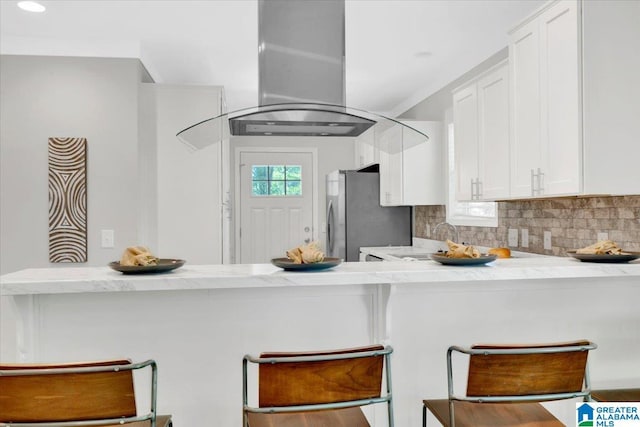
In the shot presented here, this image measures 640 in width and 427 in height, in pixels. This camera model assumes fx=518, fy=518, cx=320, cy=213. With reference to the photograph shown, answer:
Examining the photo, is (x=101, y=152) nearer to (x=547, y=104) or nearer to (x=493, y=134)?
(x=493, y=134)

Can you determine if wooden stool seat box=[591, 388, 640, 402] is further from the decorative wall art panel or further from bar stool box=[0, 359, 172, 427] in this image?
the decorative wall art panel

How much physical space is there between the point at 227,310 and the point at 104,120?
2.37 metres

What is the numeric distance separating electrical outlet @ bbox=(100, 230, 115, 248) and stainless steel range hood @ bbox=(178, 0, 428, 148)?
5.95ft

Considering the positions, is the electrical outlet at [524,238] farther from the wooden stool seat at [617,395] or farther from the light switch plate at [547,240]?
the wooden stool seat at [617,395]

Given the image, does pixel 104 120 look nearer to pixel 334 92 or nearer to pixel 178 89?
pixel 178 89

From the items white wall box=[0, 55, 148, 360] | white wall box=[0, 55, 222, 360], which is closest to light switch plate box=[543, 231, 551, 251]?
white wall box=[0, 55, 222, 360]

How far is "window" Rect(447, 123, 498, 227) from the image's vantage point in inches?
154

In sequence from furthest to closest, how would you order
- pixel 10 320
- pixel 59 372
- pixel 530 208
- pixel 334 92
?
1. pixel 10 320
2. pixel 530 208
3. pixel 334 92
4. pixel 59 372

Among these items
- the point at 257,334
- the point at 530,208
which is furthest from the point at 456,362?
the point at 530,208

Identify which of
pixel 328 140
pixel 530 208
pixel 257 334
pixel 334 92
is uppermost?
pixel 328 140

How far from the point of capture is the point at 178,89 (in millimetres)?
3896

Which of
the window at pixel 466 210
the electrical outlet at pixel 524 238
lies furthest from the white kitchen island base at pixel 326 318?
the window at pixel 466 210

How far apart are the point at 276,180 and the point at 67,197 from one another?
9.99 feet

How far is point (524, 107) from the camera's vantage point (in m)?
2.75
